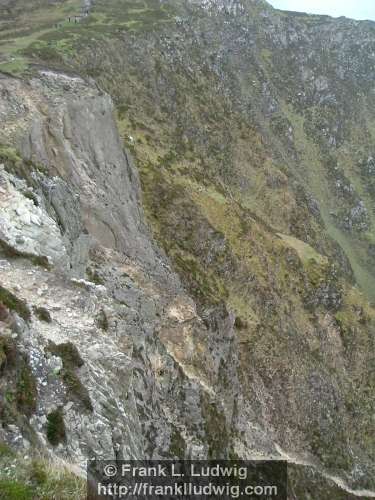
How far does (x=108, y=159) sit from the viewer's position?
44.5 meters

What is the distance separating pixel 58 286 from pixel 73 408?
6.09 meters

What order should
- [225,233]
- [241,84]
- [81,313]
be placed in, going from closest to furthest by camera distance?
[81,313] < [225,233] < [241,84]

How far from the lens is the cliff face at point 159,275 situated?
1733 centimetres

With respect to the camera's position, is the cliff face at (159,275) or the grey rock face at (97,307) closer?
the grey rock face at (97,307)

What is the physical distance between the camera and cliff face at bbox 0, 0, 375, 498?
17.3 m

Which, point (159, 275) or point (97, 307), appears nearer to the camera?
point (97, 307)

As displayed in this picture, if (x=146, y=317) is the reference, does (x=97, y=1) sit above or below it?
above

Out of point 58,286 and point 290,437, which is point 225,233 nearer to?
point 290,437

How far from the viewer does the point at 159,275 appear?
40.1 metres

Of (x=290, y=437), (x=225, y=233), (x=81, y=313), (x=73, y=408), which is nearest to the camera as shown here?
(x=73, y=408)

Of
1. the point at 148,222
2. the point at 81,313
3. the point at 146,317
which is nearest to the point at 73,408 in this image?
the point at 81,313

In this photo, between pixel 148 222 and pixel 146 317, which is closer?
pixel 146 317

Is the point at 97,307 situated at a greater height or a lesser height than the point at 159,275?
greater

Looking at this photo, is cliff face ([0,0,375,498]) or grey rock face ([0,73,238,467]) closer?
grey rock face ([0,73,238,467])
